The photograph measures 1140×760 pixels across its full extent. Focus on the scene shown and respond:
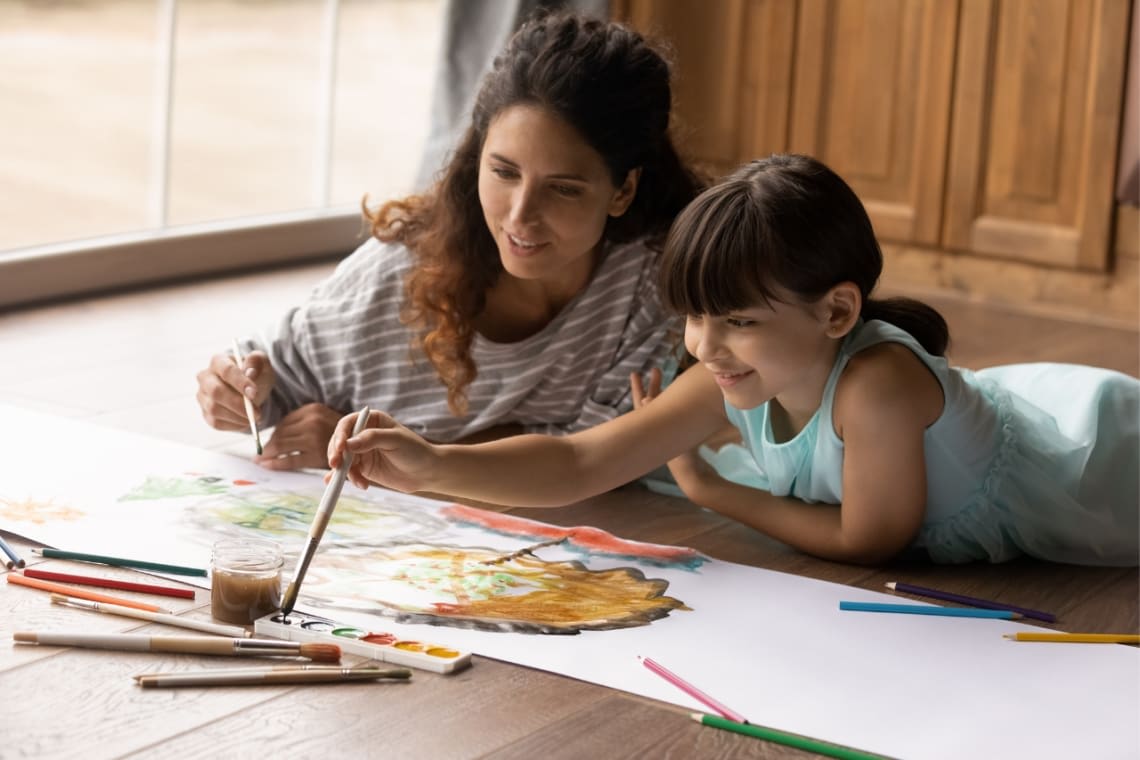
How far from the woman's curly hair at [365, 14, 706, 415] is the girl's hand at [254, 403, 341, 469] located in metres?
0.15

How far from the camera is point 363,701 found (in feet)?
3.80

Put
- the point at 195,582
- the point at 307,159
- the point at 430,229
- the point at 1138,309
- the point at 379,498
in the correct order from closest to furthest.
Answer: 1. the point at 195,582
2. the point at 379,498
3. the point at 430,229
4. the point at 1138,309
5. the point at 307,159

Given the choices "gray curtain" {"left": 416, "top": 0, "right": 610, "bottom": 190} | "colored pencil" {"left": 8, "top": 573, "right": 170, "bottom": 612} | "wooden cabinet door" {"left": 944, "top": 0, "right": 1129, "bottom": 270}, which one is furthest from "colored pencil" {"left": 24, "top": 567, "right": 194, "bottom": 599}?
"wooden cabinet door" {"left": 944, "top": 0, "right": 1129, "bottom": 270}

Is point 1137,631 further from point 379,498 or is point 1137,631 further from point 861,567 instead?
point 379,498

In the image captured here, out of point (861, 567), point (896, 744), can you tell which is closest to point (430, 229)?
point (861, 567)

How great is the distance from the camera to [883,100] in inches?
132

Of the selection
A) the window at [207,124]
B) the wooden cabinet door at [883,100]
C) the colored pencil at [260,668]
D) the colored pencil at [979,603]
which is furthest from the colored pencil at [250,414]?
the wooden cabinet door at [883,100]

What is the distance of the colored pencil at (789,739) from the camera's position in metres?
1.09

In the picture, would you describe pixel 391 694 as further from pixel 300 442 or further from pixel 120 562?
pixel 300 442

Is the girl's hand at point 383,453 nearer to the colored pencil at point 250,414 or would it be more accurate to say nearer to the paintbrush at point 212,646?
the paintbrush at point 212,646

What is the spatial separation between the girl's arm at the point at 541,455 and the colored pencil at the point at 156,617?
16 cm

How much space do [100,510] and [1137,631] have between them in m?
0.99

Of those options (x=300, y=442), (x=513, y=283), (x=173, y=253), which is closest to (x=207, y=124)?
(x=173, y=253)

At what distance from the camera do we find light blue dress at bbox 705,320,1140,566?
155 centimetres
